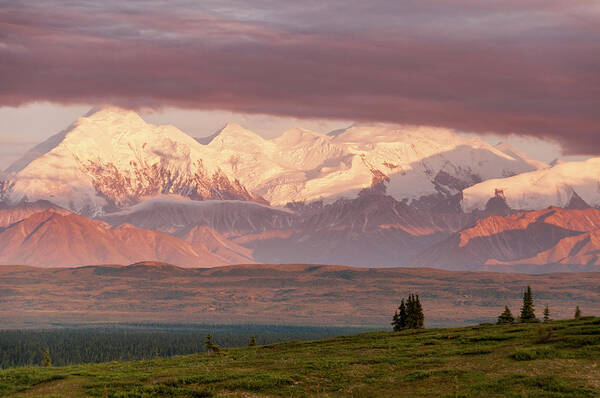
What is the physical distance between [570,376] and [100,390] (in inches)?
1421

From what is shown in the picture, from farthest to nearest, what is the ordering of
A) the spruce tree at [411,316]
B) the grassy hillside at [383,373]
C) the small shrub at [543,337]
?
the spruce tree at [411,316], the small shrub at [543,337], the grassy hillside at [383,373]

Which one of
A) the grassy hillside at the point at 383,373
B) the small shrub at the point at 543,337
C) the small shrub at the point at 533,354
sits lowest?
the grassy hillside at the point at 383,373

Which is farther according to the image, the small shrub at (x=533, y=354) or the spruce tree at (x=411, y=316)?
the spruce tree at (x=411, y=316)

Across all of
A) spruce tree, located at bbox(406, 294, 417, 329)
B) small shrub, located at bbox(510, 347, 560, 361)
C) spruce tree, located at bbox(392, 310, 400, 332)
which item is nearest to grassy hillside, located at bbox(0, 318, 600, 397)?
small shrub, located at bbox(510, 347, 560, 361)

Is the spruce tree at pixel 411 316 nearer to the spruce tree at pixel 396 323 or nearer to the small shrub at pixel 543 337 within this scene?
the spruce tree at pixel 396 323

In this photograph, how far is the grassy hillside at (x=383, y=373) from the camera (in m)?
69.9

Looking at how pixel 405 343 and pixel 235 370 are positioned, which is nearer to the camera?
pixel 235 370

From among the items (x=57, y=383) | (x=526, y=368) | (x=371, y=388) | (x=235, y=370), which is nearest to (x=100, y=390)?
(x=57, y=383)

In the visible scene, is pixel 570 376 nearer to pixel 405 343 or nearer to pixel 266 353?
pixel 405 343

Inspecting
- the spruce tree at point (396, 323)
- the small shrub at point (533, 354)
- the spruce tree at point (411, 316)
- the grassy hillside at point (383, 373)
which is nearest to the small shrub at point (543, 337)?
the grassy hillside at point (383, 373)

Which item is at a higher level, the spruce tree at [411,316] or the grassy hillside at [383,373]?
the spruce tree at [411,316]

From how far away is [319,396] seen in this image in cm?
6950

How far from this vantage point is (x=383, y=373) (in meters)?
79.0

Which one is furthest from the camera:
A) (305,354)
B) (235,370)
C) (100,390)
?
(305,354)
